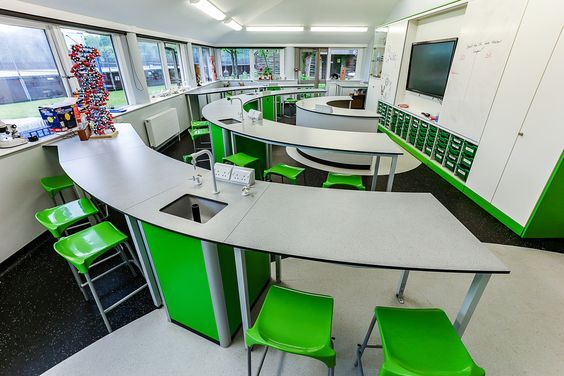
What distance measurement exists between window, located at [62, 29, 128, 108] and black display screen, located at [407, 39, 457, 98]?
17.8ft

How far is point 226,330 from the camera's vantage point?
5.44ft

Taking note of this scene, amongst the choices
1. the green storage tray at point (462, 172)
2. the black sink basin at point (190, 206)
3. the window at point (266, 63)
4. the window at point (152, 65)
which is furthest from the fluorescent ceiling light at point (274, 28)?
the black sink basin at point (190, 206)

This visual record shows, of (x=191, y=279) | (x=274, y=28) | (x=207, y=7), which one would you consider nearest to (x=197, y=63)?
(x=274, y=28)

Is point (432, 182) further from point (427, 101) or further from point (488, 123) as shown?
point (427, 101)

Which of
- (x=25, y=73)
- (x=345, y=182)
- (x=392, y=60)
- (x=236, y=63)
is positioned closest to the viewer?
(x=345, y=182)

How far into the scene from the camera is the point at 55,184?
8.54 feet

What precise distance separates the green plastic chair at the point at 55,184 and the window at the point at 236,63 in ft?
27.7

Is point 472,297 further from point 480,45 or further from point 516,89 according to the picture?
point 480,45

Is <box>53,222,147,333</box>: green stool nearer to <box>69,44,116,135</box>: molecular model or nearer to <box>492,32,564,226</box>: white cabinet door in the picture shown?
<box>69,44,116,135</box>: molecular model

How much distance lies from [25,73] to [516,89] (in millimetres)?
5590

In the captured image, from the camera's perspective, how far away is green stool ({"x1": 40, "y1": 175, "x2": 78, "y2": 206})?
8.21ft

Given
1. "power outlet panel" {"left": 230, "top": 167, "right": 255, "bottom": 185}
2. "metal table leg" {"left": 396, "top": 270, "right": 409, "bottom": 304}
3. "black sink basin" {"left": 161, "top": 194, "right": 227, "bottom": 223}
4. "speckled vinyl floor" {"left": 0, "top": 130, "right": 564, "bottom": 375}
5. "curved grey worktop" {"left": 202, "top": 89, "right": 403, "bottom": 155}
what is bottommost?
"speckled vinyl floor" {"left": 0, "top": 130, "right": 564, "bottom": 375}

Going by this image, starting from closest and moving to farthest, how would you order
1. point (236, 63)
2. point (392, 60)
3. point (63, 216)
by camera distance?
point (63, 216) → point (392, 60) → point (236, 63)

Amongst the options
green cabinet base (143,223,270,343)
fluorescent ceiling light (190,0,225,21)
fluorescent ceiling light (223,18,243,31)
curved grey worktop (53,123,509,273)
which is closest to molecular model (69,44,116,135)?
curved grey worktop (53,123,509,273)
